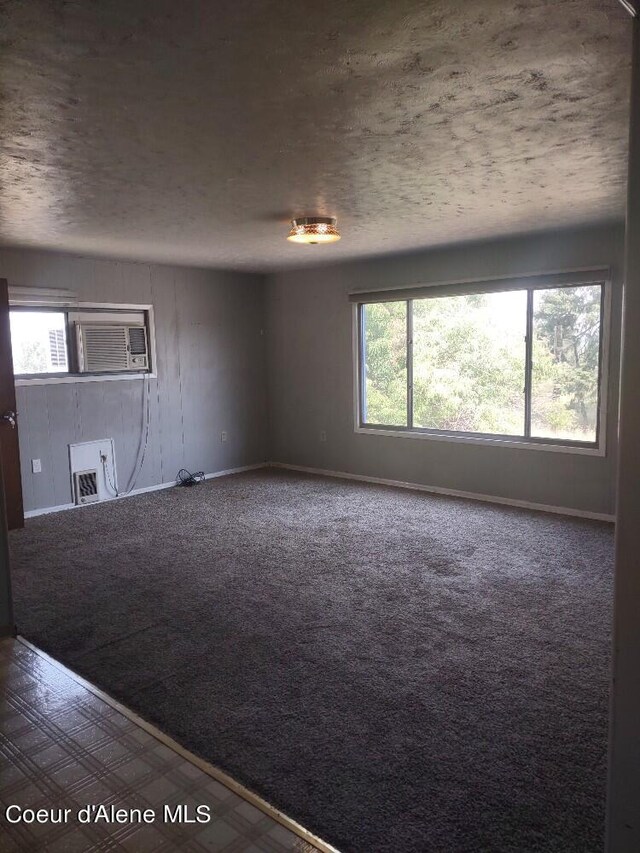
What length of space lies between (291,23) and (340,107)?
569 millimetres

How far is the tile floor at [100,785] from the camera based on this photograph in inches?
66.7

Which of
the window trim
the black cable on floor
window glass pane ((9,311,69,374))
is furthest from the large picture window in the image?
window glass pane ((9,311,69,374))

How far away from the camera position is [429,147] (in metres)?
2.52

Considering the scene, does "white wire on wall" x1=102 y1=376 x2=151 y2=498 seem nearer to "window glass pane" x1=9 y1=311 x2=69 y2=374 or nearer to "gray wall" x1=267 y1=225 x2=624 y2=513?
"window glass pane" x1=9 y1=311 x2=69 y2=374

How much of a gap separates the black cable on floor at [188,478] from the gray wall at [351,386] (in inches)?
46.1

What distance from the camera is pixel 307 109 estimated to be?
2.04m

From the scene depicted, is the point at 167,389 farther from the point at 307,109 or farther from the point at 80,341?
the point at 307,109

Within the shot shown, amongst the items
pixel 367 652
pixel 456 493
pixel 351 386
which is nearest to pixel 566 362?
pixel 456 493

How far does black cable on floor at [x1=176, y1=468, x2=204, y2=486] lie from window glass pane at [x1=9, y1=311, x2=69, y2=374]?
5.33ft

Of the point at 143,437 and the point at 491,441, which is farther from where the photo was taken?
the point at 143,437

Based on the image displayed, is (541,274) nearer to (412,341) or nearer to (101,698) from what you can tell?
(412,341)

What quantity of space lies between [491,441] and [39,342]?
4149 millimetres

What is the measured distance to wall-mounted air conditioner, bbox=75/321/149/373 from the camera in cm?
539

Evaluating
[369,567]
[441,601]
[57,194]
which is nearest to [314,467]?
[369,567]
